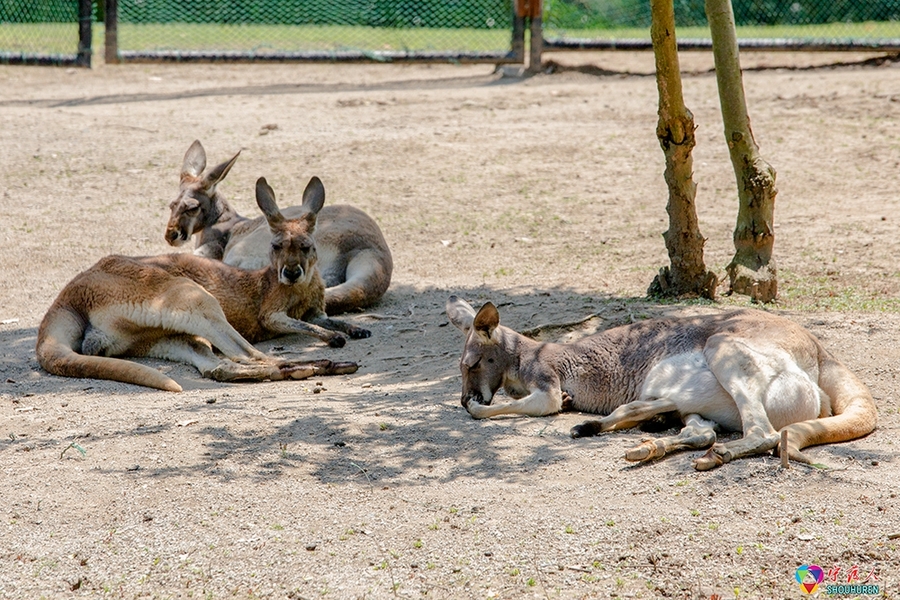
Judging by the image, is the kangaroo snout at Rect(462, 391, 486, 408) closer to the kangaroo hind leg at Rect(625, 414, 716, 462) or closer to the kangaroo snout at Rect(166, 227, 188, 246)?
the kangaroo hind leg at Rect(625, 414, 716, 462)

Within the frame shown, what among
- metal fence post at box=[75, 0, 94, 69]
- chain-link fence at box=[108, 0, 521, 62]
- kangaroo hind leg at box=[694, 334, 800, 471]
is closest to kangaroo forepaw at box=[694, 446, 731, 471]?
kangaroo hind leg at box=[694, 334, 800, 471]

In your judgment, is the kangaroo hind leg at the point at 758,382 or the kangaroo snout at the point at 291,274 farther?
the kangaroo snout at the point at 291,274

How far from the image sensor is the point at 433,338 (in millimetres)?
6871

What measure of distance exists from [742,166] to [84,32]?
9.33 m

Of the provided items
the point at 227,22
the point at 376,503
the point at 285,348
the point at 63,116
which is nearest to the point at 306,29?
the point at 227,22

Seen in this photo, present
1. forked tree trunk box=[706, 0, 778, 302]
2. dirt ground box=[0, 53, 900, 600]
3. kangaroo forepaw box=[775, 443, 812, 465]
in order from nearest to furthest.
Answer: dirt ground box=[0, 53, 900, 600]
kangaroo forepaw box=[775, 443, 812, 465]
forked tree trunk box=[706, 0, 778, 302]

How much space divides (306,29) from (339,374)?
31.4 ft

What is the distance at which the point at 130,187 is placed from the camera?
34.4 feet

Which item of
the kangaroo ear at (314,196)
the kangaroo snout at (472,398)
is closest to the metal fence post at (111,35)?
the kangaroo ear at (314,196)

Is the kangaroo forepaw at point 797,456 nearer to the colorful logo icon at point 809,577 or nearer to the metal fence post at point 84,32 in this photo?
the colorful logo icon at point 809,577

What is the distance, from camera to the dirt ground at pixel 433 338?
3650mm

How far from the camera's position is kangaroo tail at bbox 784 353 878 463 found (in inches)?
172

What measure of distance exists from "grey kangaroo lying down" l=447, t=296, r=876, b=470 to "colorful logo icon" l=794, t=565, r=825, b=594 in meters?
0.75

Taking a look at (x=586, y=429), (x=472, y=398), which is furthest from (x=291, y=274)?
(x=586, y=429)
